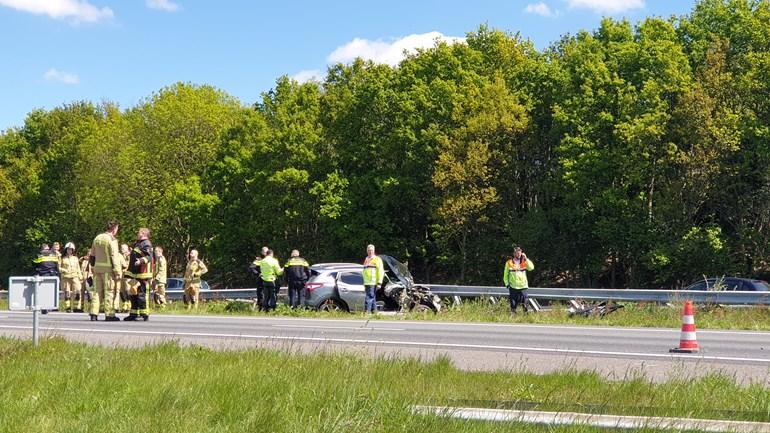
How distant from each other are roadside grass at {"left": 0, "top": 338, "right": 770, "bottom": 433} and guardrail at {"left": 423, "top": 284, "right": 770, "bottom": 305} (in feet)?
40.3

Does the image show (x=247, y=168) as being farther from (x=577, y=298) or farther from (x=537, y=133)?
(x=577, y=298)

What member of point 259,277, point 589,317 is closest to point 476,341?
point 589,317

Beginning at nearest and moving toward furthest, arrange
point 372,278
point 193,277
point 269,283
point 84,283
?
point 372,278 → point 269,283 → point 84,283 → point 193,277

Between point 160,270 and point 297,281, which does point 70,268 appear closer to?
point 160,270

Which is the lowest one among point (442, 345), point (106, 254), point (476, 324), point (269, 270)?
point (476, 324)

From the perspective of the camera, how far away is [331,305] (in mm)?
23188

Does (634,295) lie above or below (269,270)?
below

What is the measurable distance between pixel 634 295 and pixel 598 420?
16212 millimetres

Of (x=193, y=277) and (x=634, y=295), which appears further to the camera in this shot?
(x=193, y=277)

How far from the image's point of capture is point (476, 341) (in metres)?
14.6

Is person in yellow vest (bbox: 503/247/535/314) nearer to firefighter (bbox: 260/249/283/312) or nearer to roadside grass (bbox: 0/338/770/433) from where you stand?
firefighter (bbox: 260/249/283/312)

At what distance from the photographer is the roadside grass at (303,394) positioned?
6.73m

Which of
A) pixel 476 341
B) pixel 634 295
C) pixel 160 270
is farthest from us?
pixel 160 270

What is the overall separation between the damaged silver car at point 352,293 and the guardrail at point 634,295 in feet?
6.28
